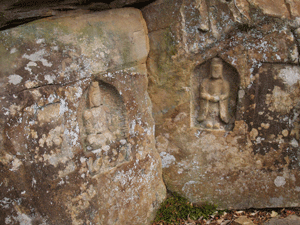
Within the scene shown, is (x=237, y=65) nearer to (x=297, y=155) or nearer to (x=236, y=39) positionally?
(x=236, y=39)

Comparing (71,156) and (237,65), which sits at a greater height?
(237,65)

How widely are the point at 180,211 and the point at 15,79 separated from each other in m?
2.70

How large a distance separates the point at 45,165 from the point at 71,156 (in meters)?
0.28

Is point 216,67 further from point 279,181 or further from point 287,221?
point 287,221

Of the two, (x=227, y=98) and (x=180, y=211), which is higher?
(x=227, y=98)

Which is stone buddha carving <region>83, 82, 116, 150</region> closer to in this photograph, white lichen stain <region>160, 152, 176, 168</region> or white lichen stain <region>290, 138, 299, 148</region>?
white lichen stain <region>160, 152, 176, 168</region>

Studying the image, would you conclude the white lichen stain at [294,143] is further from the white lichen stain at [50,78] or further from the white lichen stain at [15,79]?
the white lichen stain at [15,79]

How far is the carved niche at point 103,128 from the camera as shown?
3.02m

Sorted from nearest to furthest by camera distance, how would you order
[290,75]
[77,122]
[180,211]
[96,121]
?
[77,122] → [96,121] → [290,75] → [180,211]

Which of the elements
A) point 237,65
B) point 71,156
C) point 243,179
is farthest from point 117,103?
point 243,179

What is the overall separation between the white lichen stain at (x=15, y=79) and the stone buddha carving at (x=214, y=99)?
7.08ft

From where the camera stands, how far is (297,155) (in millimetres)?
3547

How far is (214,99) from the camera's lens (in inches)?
140

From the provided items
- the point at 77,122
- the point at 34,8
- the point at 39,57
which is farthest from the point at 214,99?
the point at 34,8
